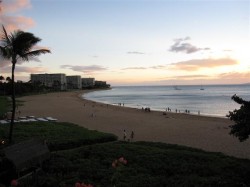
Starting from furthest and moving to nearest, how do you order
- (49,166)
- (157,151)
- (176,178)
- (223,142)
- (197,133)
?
1. (197,133)
2. (223,142)
3. (157,151)
4. (49,166)
5. (176,178)

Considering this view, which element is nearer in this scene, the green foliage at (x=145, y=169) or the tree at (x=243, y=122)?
the green foliage at (x=145, y=169)

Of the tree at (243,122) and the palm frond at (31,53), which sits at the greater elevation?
the palm frond at (31,53)

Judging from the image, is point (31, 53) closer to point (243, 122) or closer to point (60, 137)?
point (60, 137)

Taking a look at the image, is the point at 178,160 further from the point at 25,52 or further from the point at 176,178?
the point at 25,52

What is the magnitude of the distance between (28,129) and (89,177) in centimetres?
1151

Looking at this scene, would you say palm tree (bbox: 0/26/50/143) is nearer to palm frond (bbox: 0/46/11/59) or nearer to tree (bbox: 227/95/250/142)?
palm frond (bbox: 0/46/11/59)

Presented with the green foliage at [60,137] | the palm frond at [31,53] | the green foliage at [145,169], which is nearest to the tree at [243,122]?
the green foliage at [145,169]

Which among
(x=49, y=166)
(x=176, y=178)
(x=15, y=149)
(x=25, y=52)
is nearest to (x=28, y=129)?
(x=25, y=52)

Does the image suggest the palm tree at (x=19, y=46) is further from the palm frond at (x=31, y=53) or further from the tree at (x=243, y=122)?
the tree at (x=243, y=122)

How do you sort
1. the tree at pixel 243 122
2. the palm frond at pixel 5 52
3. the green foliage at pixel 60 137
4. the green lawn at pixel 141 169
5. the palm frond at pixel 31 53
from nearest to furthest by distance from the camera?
the green lawn at pixel 141 169, the tree at pixel 243 122, the palm frond at pixel 5 52, the palm frond at pixel 31 53, the green foliage at pixel 60 137

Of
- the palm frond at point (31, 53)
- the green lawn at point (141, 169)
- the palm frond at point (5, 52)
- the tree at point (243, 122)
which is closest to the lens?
the green lawn at point (141, 169)

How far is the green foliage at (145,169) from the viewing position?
966 centimetres

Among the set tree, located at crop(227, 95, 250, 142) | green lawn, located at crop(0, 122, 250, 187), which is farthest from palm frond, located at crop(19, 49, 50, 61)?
tree, located at crop(227, 95, 250, 142)

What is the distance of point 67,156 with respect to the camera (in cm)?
1266
